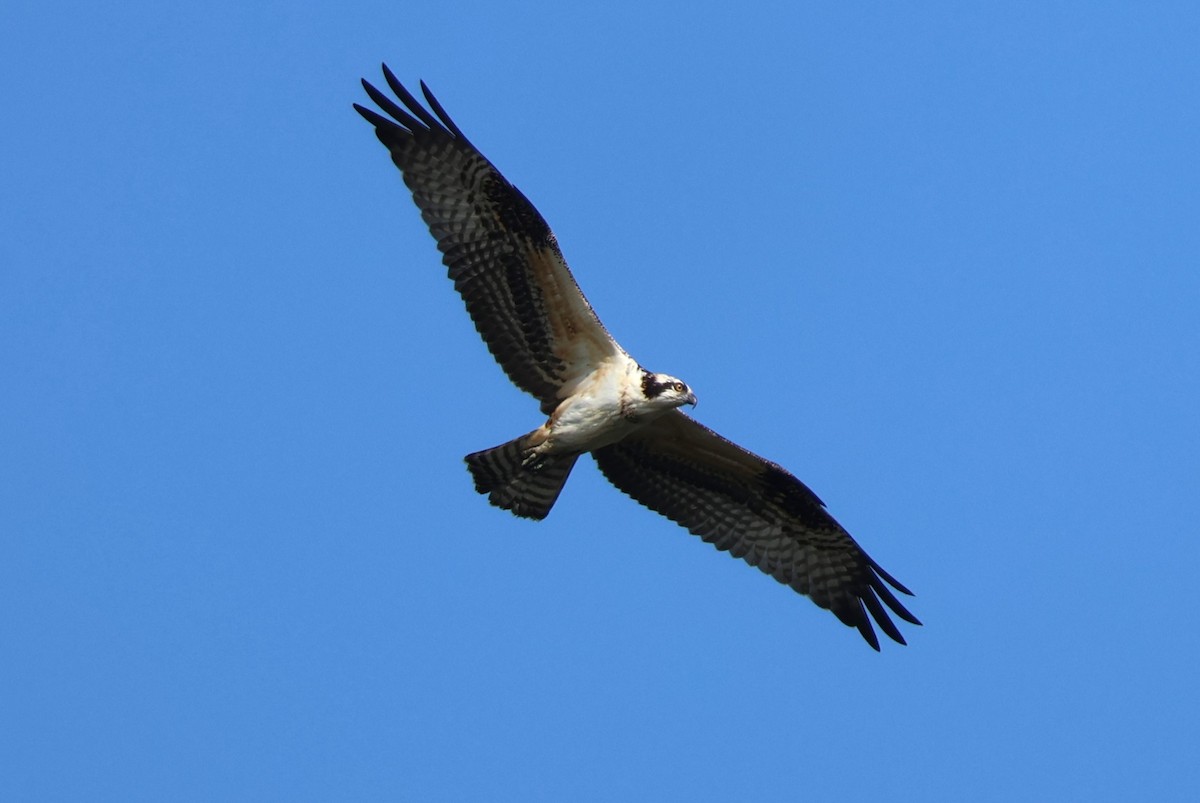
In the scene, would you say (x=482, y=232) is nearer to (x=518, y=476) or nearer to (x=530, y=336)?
(x=530, y=336)

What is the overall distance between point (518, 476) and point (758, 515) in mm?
2083

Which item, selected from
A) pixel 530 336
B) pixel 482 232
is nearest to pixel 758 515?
pixel 530 336

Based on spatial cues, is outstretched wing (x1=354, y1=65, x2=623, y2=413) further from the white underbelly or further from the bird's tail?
the bird's tail

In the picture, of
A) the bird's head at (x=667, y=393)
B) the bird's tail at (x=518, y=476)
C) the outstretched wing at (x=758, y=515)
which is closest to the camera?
the bird's head at (x=667, y=393)

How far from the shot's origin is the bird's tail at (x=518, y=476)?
42.3 ft

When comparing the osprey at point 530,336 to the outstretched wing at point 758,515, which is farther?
the outstretched wing at point 758,515

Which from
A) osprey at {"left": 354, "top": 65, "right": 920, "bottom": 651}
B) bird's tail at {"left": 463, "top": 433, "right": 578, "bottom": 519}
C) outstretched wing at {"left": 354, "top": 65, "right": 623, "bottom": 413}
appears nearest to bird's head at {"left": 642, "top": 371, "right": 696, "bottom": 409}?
osprey at {"left": 354, "top": 65, "right": 920, "bottom": 651}

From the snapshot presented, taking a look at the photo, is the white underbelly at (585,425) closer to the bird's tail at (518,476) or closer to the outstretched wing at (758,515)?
the bird's tail at (518,476)

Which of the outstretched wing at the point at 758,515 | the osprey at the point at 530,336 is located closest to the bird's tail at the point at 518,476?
the osprey at the point at 530,336

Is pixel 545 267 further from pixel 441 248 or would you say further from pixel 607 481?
pixel 607 481

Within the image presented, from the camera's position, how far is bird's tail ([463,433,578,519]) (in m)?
12.9

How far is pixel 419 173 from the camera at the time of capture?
41.8ft

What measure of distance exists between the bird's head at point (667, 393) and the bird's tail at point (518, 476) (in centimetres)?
91

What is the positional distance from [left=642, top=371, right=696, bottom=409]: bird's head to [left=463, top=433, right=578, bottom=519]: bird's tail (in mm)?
907
